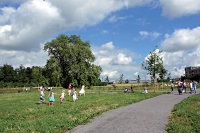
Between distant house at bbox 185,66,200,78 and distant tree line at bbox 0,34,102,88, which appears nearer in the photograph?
distant tree line at bbox 0,34,102,88

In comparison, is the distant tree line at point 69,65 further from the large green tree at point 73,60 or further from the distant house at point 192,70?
the distant house at point 192,70

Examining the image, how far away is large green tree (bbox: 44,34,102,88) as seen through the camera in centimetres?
7100

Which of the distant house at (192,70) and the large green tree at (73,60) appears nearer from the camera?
the large green tree at (73,60)

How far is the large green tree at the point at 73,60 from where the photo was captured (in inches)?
2795

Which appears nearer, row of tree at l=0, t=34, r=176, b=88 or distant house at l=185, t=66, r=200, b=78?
row of tree at l=0, t=34, r=176, b=88

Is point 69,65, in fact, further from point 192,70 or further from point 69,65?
point 192,70

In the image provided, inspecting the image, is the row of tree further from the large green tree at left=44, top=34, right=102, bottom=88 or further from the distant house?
the distant house

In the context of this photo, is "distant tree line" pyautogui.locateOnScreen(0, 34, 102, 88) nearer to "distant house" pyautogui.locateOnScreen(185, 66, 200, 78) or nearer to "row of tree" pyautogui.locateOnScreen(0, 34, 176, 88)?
"row of tree" pyautogui.locateOnScreen(0, 34, 176, 88)

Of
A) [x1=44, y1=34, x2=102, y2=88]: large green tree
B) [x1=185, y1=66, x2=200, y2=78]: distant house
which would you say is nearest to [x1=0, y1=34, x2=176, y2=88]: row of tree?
[x1=44, y1=34, x2=102, y2=88]: large green tree

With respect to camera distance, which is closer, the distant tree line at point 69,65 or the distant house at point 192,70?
the distant tree line at point 69,65

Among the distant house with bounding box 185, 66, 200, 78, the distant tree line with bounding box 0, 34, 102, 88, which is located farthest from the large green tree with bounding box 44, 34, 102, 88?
the distant house with bounding box 185, 66, 200, 78

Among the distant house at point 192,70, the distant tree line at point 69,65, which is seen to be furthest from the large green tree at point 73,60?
the distant house at point 192,70

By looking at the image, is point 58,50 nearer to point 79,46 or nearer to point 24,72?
point 79,46

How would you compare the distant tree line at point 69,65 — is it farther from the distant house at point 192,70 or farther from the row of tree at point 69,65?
the distant house at point 192,70
